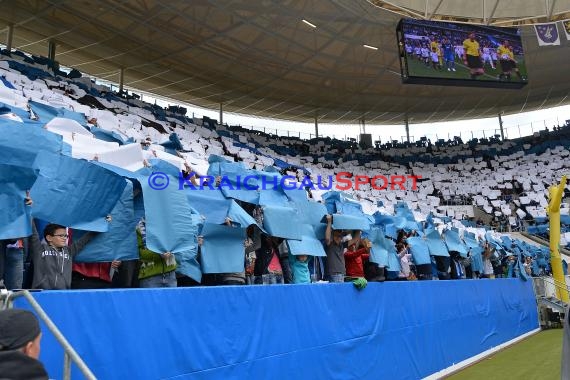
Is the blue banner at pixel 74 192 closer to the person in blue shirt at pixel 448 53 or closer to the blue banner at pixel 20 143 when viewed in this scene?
the blue banner at pixel 20 143

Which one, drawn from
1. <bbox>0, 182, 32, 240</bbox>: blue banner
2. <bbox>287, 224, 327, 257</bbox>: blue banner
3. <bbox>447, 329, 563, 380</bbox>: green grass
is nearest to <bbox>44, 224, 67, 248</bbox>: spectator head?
<bbox>0, 182, 32, 240</bbox>: blue banner

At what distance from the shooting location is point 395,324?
6.44 meters

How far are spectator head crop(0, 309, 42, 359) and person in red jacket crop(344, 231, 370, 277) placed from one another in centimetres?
523

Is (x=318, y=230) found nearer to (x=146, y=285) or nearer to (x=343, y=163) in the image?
(x=146, y=285)

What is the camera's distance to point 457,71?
662 inches

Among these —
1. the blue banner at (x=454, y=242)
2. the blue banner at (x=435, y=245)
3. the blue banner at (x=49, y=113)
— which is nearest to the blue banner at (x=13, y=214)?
the blue banner at (x=49, y=113)

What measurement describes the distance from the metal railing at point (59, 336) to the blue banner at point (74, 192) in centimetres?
124

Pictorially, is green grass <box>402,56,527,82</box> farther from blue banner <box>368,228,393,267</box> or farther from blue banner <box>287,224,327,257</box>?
blue banner <box>287,224,327,257</box>

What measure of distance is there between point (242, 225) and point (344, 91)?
25.4 meters

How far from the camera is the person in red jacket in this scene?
6.66 m

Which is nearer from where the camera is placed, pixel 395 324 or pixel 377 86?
pixel 395 324

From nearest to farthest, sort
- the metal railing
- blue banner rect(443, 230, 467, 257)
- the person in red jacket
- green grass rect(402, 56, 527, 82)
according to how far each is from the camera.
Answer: the metal railing, the person in red jacket, blue banner rect(443, 230, 467, 257), green grass rect(402, 56, 527, 82)

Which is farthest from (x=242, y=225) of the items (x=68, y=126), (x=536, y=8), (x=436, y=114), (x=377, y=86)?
(x=436, y=114)

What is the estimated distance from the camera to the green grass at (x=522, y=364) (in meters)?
7.55
